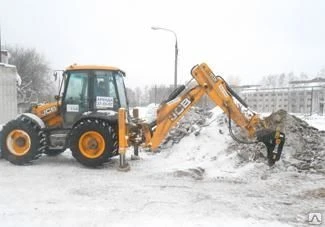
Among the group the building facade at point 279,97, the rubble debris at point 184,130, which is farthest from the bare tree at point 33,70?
the rubble debris at point 184,130

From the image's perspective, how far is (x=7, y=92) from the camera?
22.1 meters

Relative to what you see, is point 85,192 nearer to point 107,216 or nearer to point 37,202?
point 37,202

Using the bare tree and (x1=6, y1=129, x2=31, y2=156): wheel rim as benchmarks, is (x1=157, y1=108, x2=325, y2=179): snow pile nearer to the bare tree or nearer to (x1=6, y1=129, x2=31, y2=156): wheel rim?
(x1=6, y1=129, x2=31, y2=156): wheel rim

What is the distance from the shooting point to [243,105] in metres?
10.4

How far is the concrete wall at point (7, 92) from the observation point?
2172 cm

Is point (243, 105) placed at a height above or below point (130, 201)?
above

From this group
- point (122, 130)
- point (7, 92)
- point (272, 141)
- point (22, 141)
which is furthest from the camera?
point (7, 92)

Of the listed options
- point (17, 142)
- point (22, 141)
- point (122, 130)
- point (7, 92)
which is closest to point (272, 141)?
point (122, 130)

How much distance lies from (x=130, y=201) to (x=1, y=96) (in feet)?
53.9

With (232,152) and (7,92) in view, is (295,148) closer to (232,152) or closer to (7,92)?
(232,152)

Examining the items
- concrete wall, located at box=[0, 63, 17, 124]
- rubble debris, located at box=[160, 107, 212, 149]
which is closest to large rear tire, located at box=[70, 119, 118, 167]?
rubble debris, located at box=[160, 107, 212, 149]

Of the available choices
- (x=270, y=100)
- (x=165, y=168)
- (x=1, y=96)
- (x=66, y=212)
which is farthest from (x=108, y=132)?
(x=270, y=100)

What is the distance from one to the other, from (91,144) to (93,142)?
0.07 m

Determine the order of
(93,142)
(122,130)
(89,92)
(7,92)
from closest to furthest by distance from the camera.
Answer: (122,130) < (93,142) < (89,92) < (7,92)
